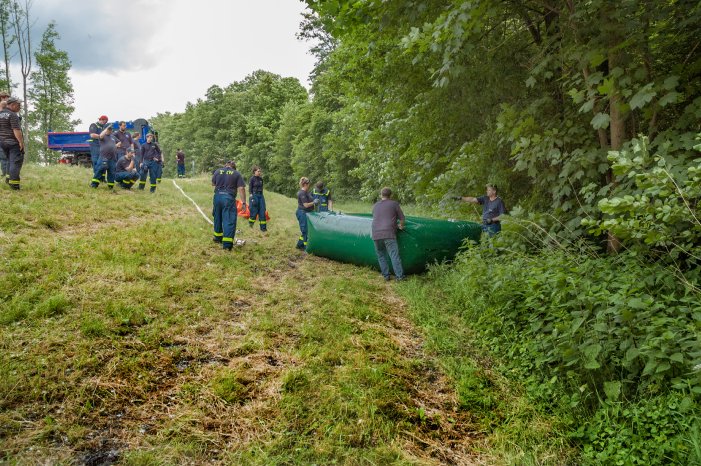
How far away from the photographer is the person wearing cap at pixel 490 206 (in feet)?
24.3

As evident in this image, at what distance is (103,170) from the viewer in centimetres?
1133

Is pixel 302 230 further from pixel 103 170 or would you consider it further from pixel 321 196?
pixel 103 170

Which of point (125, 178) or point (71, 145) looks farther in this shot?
point (71, 145)

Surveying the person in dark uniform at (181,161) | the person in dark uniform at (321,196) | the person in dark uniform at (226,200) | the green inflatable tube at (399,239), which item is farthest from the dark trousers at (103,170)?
the person in dark uniform at (181,161)

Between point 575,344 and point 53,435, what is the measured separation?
3743 millimetres

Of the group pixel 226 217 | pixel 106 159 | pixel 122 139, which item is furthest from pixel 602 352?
pixel 122 139

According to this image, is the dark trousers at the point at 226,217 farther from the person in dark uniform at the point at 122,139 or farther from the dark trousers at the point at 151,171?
the dark trousers at the point at 151,171

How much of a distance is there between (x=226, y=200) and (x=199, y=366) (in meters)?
5.02

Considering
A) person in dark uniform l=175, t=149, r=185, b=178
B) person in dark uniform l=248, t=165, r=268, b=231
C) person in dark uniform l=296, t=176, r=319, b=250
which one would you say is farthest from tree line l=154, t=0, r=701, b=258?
person in dark uniform l=175, t=149, r=185, b=178

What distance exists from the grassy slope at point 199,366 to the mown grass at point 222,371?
0.01 metres

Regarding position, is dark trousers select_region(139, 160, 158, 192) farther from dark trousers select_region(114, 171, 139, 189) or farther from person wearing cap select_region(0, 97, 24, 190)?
person wearing cap select_region(0, 97, 24, 190)

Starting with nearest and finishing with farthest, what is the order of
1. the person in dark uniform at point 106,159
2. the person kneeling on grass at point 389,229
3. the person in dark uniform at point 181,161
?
the person kneeling on grass at point 389,229 < the person in dark uniform at point 106,159 < the person in dark uniform at point 181,161

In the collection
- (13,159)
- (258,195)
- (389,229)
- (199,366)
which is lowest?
(199,366)

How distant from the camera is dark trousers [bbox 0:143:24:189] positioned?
8.30 meters
